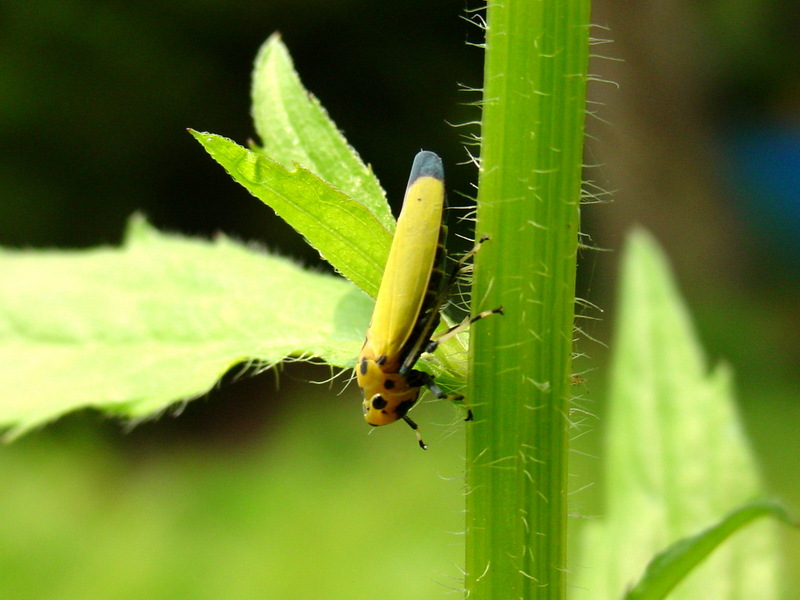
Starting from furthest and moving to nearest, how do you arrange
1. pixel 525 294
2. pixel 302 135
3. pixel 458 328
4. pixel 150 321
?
pixel 150 321 < pixel 302 135 < pixel 458 328 < pixel 525 294

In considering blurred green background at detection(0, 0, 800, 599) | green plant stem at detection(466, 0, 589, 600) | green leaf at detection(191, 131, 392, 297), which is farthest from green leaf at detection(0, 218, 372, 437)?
blurred green background at detection(0, 0, 800, 599)

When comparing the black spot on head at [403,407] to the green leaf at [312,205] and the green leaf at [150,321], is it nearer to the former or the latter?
the green leaf at [150,321]

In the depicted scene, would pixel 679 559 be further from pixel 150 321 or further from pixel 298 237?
pixel 298 237

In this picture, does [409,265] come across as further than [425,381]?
No

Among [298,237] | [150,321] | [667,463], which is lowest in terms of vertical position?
[298,237]

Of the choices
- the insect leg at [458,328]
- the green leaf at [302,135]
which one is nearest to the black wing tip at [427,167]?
the green leaf at [302,135]

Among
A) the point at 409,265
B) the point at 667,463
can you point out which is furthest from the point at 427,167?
the point at 667,463

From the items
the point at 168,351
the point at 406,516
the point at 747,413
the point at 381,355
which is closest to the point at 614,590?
the point at 381,355
